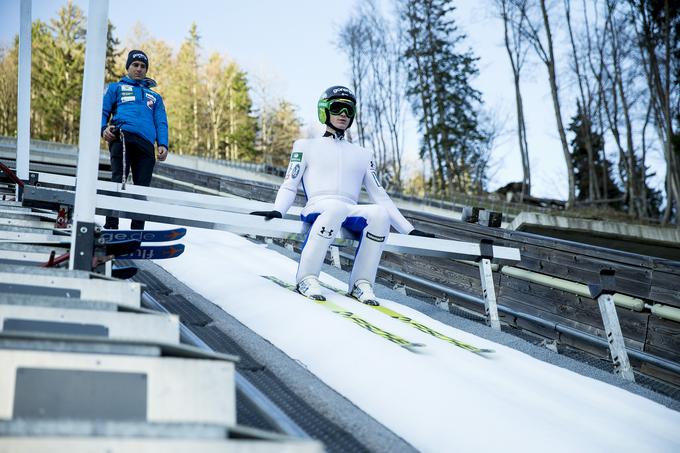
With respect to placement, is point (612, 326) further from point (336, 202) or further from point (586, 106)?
point (586, 106)

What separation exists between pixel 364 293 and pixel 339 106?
151 cm

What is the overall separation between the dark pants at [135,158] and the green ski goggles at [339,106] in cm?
217

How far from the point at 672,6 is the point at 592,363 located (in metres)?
22.1

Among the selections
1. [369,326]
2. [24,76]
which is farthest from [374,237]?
[24,76]

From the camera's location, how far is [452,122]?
121 feet

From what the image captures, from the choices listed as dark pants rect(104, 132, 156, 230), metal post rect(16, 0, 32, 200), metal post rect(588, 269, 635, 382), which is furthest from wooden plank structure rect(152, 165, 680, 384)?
metal post rect(16, 0, 32, 200)

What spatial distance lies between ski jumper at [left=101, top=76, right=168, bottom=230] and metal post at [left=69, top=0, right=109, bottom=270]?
299cm

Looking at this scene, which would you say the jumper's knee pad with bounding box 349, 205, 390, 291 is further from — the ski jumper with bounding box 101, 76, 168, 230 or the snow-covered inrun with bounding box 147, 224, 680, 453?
the ski jumper with bounding box 101, 76, 168, 230

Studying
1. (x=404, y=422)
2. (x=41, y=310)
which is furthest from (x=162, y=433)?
(x=404, y=422)

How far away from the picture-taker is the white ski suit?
15.0 ft

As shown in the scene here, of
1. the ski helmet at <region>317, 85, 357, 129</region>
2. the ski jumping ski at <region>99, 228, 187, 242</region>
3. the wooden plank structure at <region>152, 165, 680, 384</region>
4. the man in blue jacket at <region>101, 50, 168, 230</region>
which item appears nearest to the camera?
the ski jumping ski at <region>99, 228, 187, 242</region>

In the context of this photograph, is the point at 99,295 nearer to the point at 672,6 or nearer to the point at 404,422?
the point at 404,422

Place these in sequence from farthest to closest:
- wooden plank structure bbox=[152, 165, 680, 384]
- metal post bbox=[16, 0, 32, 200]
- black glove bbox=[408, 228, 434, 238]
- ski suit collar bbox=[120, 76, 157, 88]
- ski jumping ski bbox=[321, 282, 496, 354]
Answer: ski suit collar bbox=[120, 76, 157, 88] → metal post bbox=[16, 0, 32, 200] → black glove bbox=[408, 228, 434, 238] → wooden plank structure bbox=[152, 165, 680, 384] → ski jumping ski bbox=[321, 282, 496, 354]

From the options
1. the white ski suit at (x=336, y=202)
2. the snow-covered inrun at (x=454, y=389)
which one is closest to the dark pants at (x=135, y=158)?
the white ski suit at (x=336, y=202)
